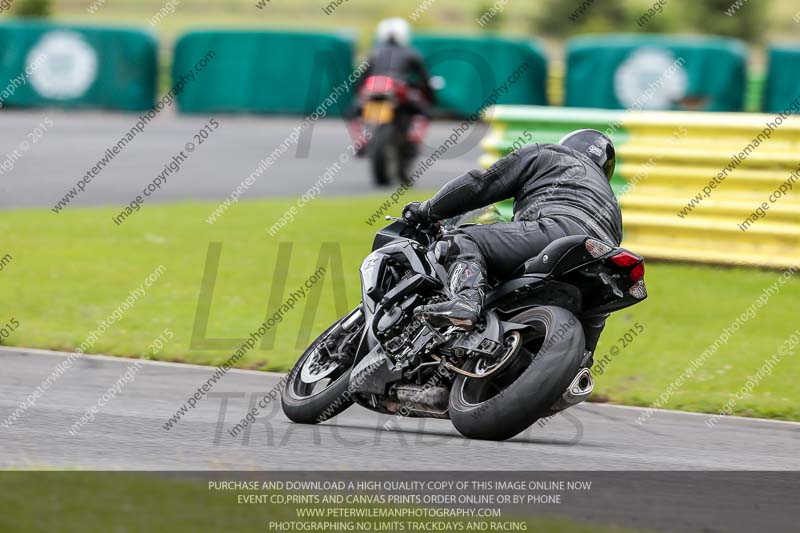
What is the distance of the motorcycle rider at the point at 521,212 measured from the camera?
6.56 m

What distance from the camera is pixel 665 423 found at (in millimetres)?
7473

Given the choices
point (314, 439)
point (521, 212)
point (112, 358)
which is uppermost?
point (521, 212)

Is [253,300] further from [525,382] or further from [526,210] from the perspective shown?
[525,382]

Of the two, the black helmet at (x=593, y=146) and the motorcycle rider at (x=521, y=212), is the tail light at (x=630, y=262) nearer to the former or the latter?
the motorcycle rider at (x=521, y=212)

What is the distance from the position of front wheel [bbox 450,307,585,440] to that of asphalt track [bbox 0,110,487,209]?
407 inches

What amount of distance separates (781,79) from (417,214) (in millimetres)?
17038

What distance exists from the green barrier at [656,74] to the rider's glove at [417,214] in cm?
1688

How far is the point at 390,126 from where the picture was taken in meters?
18.3

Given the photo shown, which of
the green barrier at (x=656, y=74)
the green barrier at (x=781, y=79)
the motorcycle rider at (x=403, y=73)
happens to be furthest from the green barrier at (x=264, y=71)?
the green barrier at (x=781, y=79)

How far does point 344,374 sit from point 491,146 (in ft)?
→ 22.0

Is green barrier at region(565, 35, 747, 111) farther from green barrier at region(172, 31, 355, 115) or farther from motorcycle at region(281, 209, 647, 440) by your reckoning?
motorcycle at region(281, 209, 647, 440)
